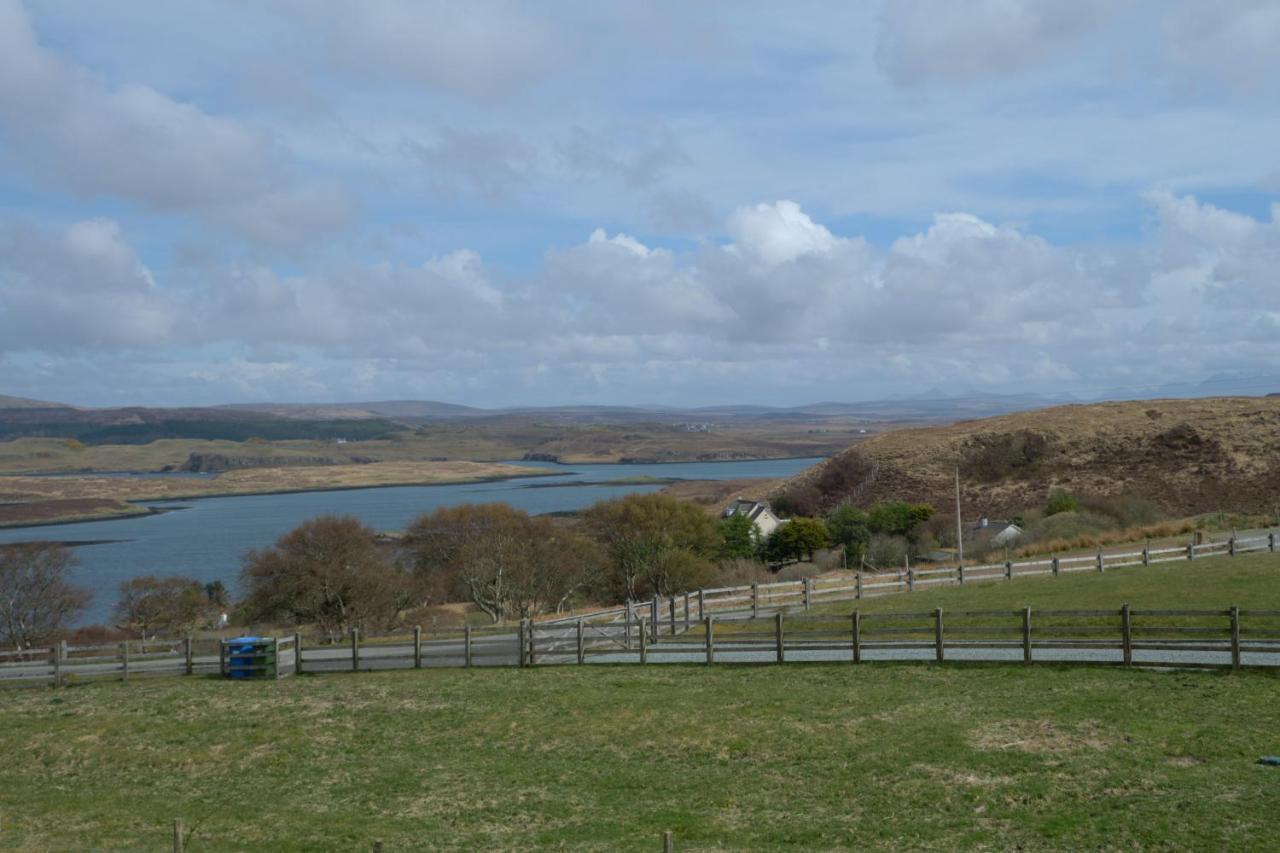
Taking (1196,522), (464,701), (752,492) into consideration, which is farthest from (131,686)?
(752,492)

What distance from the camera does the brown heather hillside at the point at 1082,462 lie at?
80812 mm

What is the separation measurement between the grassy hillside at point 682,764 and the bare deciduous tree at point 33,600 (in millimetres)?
37507

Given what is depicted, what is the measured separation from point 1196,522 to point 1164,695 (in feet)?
137

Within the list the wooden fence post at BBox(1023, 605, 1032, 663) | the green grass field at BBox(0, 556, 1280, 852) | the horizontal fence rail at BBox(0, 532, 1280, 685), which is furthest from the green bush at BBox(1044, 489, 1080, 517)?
the green grass field at BBox(0, 556, 1280, 852)

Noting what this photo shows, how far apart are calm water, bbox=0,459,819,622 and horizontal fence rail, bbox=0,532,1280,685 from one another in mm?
56667

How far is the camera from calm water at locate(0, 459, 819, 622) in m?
97.4

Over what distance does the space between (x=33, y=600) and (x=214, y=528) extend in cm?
8919

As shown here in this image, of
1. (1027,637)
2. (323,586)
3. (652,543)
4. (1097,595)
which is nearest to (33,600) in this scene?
(323,586)

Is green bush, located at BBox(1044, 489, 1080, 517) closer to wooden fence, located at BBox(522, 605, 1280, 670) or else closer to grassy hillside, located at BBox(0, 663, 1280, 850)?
wooden fence, located at BBox(522, 605, 1280, 670)

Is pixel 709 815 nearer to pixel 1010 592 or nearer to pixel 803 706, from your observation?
pixel 803 706

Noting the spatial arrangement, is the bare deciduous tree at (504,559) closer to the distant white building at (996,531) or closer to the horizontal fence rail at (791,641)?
the horizontal fence rail at (791,641)

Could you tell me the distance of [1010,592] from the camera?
96.8 ft

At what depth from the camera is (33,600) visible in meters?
54.9

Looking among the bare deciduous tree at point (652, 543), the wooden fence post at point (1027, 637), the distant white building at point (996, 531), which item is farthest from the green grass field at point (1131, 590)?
the bare deciduous tree at point (652, 543)
